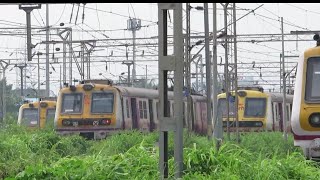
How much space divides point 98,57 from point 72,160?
42729 mm

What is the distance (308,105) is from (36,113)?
20.6 meters

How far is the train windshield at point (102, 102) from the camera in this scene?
2348cm

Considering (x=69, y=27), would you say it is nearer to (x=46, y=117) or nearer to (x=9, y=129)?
(x=46, y=117)

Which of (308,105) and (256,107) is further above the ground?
(308,105)

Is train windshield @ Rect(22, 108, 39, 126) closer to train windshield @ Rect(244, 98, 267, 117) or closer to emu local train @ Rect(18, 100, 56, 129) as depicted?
emu local train @ Rect(18, 100, 56, 129)

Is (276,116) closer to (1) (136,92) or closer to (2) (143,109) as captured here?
(2) (143,109)

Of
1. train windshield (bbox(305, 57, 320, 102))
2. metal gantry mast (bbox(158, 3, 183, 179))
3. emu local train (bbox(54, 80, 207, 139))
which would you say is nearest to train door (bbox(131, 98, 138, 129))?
emu local train (bbox(54, 80, 207, 139))

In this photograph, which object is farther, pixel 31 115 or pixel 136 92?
pixel 31 115

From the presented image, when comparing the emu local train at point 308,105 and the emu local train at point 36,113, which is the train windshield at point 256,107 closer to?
the emu local train at point 36,113

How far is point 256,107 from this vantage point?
27.7 metres

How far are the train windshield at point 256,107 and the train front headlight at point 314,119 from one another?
15324mm

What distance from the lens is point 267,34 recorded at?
3984 centimetres

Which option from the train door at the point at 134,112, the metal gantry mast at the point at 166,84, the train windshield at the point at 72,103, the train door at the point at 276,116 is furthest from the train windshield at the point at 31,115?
the metal gantry mast at the point at 166,84

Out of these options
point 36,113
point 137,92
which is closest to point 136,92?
point 137,92
